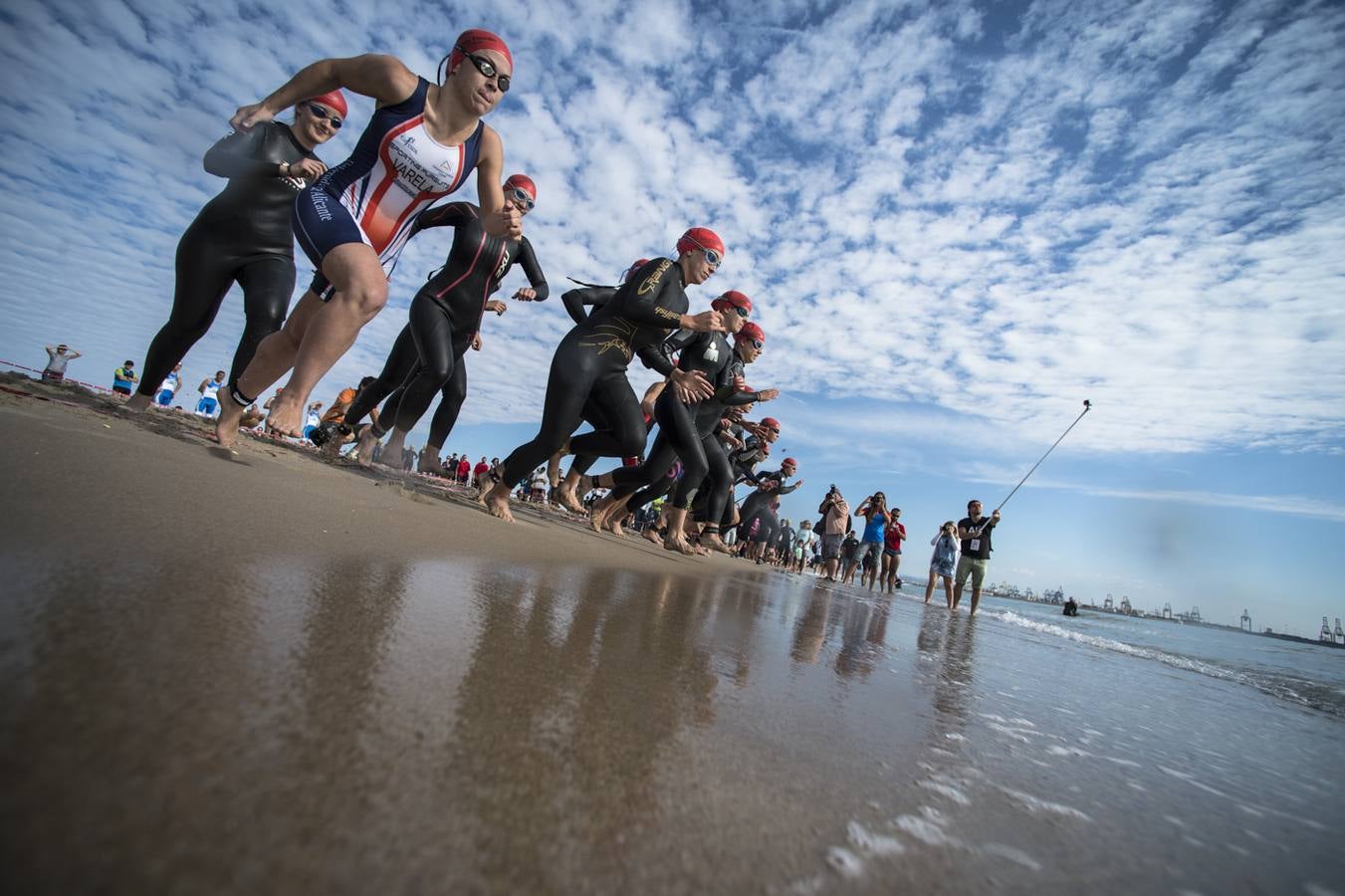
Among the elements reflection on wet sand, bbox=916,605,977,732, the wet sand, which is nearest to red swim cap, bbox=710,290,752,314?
reflection on wet sand, bbox=916,605,977,732

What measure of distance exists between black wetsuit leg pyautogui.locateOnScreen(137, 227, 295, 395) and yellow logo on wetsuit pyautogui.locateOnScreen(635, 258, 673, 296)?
213cm

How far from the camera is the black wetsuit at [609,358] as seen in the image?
4219 millimetres

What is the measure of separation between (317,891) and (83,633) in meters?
0.46

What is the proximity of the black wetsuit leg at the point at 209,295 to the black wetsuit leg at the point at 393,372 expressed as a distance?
1.33 meters

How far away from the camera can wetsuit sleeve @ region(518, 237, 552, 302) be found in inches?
205

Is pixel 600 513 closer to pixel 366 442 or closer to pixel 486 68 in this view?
pixel 366 442

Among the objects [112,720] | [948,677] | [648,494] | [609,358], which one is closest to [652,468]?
[648,494]

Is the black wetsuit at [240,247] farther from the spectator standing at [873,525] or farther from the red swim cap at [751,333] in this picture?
the spectator standing at [873,525]

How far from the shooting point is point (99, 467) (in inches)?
60.2

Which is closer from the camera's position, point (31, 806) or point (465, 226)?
point (31, 806)

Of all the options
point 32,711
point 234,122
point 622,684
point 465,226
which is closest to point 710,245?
point 465,226

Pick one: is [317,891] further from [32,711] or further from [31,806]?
[32,711]

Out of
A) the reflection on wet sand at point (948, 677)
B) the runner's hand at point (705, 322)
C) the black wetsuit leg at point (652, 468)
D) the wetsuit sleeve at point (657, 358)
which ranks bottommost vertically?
the reflection on wet sand at point (948, 677)

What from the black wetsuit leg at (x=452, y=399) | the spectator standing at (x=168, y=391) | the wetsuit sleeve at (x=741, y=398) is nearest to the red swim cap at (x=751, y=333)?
the wetsuit sleeve at (x=741, y=398)
